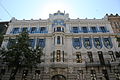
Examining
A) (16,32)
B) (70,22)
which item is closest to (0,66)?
(16,32)

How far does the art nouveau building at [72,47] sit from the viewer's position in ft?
74.2

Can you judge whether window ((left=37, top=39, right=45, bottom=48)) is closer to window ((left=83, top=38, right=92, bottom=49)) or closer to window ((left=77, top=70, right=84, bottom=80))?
window ((left=83, top=38, right=92, bottom=49))

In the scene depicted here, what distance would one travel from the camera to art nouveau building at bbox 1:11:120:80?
74.2 ft

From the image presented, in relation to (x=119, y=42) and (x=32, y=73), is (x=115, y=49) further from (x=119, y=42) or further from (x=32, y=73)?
Answer: (x=32, y=73)

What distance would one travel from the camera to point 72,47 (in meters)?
25.8

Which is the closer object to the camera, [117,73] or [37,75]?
[117,73]

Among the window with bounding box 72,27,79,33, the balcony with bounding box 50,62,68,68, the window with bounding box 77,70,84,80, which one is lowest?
the window with bounding box 77,70,84,80

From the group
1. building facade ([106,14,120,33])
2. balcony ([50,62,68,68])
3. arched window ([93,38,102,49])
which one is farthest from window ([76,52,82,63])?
building facade ([106,14,120,33])

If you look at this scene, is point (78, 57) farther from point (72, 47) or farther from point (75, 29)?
point (75, 29)

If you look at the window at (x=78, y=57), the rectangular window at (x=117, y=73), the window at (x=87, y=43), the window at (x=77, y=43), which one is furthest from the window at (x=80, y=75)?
the rectangular window at (x=117, y=73)

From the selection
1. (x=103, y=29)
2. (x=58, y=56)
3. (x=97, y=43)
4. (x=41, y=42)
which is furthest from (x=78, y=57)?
(x=103, y=29)

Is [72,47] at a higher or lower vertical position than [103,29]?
lower

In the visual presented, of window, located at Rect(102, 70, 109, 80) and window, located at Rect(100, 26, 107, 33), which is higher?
window, located at Rect(100, 26, 107, 33)

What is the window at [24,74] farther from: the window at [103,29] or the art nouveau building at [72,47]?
the window at [103,29]
